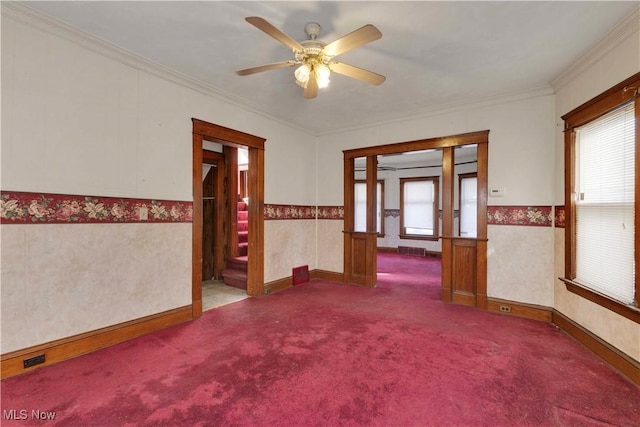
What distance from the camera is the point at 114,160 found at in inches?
108

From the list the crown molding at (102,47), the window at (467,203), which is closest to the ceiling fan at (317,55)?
the crown molding at (102,47)

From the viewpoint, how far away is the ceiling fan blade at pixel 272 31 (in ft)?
5.73

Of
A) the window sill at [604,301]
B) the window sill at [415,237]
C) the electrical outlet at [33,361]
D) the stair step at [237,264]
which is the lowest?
the electrical outlet at [33,361]

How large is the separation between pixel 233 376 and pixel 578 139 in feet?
13.3

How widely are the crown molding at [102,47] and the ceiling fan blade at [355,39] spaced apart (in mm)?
2010

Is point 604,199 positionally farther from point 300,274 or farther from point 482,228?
point 300,274

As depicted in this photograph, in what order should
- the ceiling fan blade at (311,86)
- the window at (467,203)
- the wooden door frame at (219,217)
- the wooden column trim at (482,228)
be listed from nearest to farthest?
the ceiling fan blade at (311,86)
the wooden column trim at (482,228)
the wooden door frame at (219,217)
the window at (467,203)

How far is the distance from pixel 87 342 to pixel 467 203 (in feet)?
26.1

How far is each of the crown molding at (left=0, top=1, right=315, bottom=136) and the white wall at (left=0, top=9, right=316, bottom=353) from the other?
0.04ft

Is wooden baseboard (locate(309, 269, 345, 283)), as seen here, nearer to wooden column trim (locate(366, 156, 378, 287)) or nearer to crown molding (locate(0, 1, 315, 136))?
wooden column trim (locate(366, 156, 378, 287))

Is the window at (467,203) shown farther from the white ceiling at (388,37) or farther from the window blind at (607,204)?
the window blind at (607,204)

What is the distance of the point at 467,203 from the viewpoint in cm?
751

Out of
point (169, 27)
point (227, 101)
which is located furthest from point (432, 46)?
point (227, 101)

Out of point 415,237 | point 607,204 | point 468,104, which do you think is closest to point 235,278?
point 468,104
